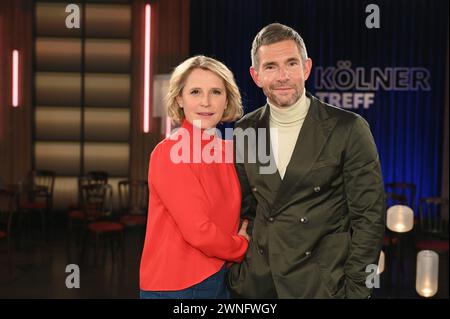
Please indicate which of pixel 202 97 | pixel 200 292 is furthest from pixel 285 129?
pixel 200 292

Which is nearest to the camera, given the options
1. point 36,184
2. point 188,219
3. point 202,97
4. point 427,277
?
point 188,219

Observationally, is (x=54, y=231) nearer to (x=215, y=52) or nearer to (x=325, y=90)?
(x=215, y=52)

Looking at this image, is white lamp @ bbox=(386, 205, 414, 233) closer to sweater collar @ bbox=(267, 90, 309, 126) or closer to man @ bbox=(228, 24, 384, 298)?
man @ bbox=(228, 24, 384, 298)

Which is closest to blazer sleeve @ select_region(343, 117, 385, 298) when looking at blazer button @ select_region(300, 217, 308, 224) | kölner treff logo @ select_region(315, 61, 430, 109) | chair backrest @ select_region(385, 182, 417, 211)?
blazer button @ select_region(300, 217, 308, 224)

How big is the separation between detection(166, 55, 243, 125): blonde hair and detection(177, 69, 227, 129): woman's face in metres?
0.02

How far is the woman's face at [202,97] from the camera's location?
7.13ft

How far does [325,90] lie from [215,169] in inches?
242

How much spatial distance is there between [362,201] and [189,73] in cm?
75

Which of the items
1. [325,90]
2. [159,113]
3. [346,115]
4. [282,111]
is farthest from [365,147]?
[325,90]

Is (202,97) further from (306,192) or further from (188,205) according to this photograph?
(306,192)

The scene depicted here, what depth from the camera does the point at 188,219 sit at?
2.06 meters

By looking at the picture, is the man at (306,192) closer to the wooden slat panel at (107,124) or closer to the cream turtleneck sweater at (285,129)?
the cream turtleneck sweater at (285,129)

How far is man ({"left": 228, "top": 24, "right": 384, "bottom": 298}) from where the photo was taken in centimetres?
211

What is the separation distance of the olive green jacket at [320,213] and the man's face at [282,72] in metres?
0.11
